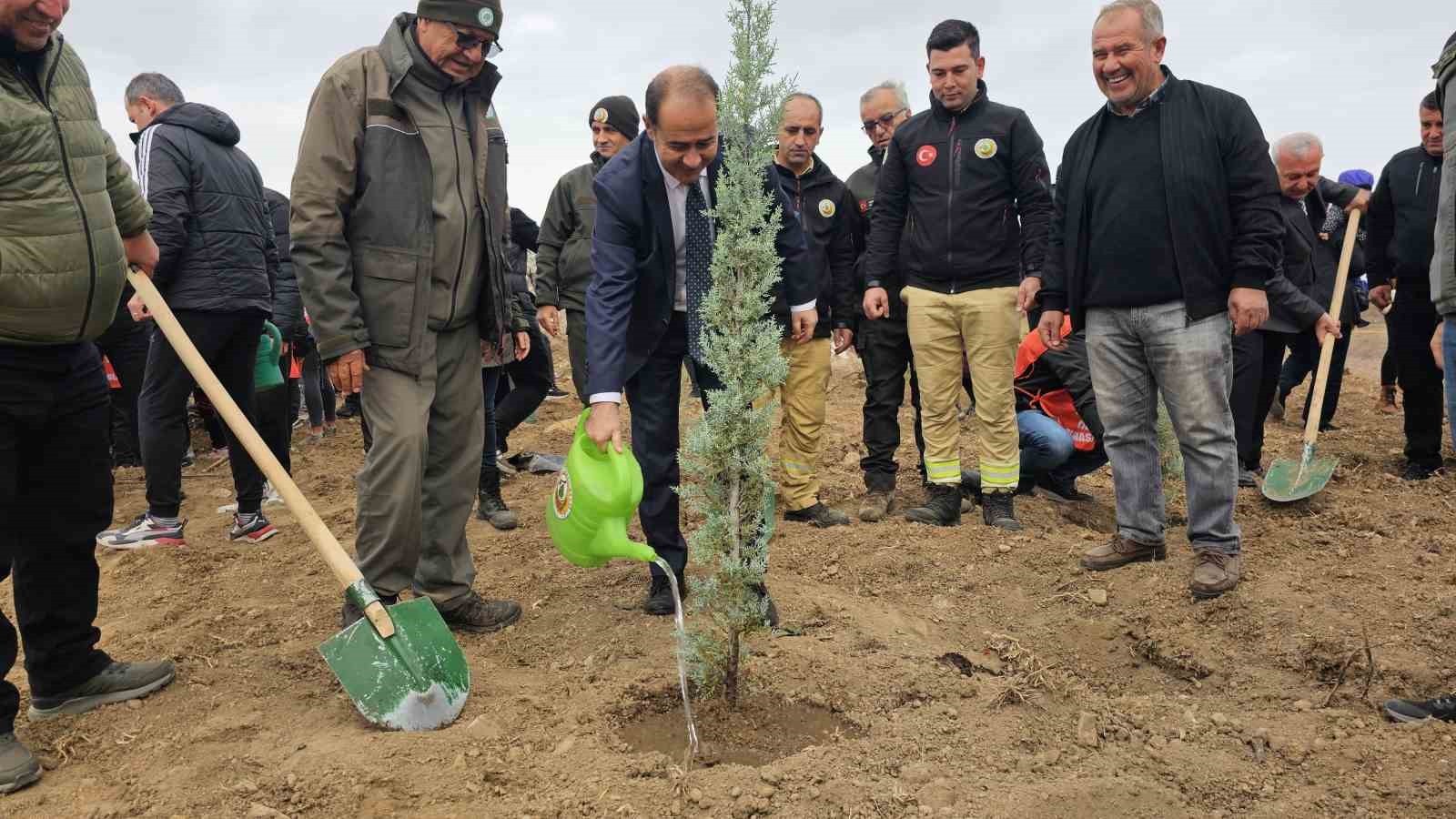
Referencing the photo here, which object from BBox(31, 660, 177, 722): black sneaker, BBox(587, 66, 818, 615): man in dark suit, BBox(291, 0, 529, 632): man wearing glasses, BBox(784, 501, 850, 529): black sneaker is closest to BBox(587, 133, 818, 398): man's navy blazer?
BBox(587, 66, 818, 615): man in dark suit

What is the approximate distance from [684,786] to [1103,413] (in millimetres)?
2677

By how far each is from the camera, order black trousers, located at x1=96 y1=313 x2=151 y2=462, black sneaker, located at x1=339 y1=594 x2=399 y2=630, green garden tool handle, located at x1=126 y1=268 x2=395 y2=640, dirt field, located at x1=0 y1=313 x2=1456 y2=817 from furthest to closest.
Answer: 1. black trousers, located at x1=96 y1=313 x2=151 y2=462
2. black sneaker, located at x1=339 y1=594 x2=399 y2=630
3. green garden tool handle, located at x1=126 y1=268 x2=395 y2=640
4. dirt field, located at x1=0 y1=313 x2=1456 y2=817

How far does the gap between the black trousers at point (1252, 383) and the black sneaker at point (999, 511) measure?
161 cm

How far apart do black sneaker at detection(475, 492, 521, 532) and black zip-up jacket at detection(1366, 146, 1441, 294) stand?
5719mm

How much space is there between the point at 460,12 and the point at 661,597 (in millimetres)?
2266

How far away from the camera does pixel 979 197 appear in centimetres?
486

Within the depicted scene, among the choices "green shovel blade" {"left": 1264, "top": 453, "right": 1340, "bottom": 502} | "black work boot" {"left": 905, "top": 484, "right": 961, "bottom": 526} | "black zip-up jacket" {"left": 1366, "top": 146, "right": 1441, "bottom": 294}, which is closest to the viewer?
"black work boot" {"left": 905, "top": 484, "right": 961, "bottom": 526}

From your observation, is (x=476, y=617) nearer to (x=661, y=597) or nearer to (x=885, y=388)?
(x=661, y=597)

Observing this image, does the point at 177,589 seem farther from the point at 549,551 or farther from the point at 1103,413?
the point at 1103,413

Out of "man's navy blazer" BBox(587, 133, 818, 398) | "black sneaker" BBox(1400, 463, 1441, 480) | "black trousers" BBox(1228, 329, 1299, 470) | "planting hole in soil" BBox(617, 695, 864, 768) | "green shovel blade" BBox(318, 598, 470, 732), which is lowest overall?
"black sneaker" BBox(1400, 463, 1441, 480)

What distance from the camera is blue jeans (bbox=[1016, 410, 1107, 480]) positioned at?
5.52 m

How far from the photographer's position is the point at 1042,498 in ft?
18.9

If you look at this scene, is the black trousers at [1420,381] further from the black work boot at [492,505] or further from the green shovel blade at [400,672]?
the green shovel blade at [400,672]

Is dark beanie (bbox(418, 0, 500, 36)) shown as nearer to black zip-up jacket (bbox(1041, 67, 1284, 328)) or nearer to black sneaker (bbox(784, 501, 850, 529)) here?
black zip-up jacket (bbox(1041, 67, 1284, 328))
